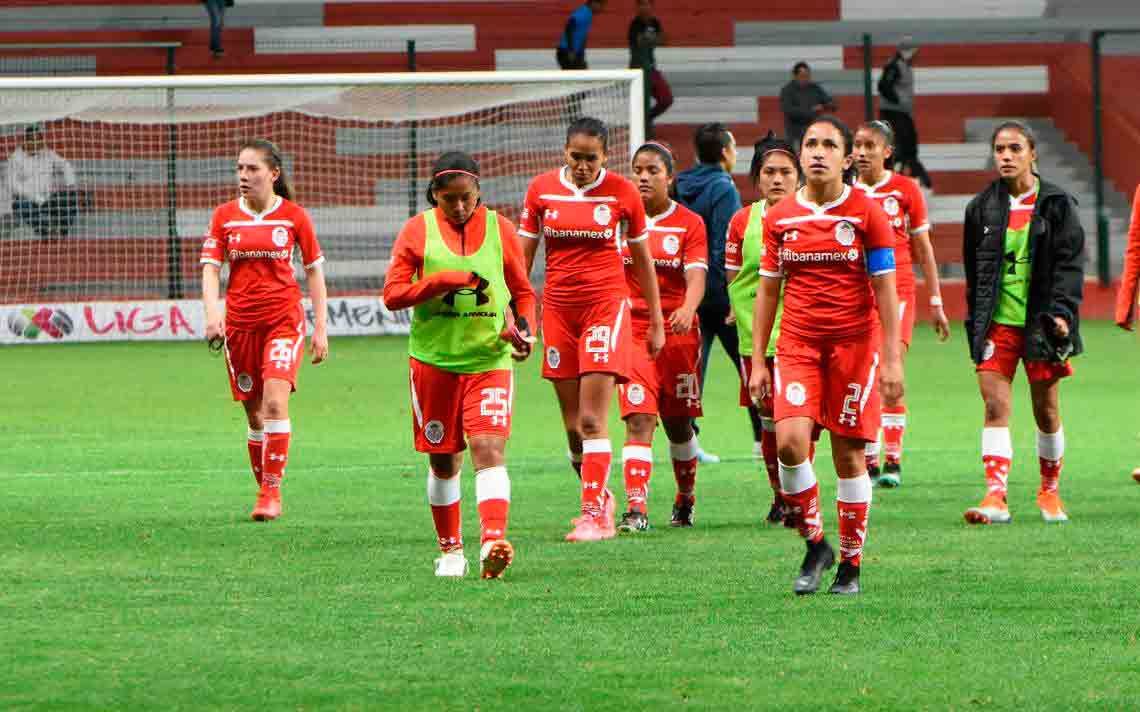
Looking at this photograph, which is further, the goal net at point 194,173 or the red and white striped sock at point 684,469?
the goal net at point 194,173

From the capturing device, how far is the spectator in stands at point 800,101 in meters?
29.1

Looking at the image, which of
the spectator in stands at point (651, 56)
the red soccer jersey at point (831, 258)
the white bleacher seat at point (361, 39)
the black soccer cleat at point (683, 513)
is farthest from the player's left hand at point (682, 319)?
the white bleacher seat at point (361, 39)

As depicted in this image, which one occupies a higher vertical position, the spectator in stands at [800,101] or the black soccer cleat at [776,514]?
the spectator in stands at [800,101]

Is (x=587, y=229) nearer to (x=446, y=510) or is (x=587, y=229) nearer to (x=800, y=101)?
(x=446, y=510)

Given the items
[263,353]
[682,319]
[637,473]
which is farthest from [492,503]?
[263,353]

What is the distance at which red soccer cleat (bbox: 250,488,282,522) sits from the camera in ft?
35.2

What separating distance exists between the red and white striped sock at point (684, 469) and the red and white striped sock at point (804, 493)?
2334 millimetres

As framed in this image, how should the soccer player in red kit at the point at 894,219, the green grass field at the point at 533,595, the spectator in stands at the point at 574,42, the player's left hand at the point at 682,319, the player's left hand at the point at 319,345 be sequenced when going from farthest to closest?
the spectator in stands at the point at 574,42 < the soccer player in red kit at the point at 894,219 < the player's left hand at the point at 319,345 < the player's left hand at the point at 682,319 < the green grass field at the point at 533,595

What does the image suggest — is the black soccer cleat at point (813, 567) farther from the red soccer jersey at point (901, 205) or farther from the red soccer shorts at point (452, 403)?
the red soccer jersey at point (901, 205)

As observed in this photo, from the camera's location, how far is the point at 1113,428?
1569 centimetres

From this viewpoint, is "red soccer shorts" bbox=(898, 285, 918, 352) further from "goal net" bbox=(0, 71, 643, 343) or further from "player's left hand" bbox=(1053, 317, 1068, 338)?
"goal net" bbox=(0, 71, 643, 343)

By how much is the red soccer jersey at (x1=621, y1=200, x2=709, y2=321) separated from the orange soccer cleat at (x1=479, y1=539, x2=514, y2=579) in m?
2.44

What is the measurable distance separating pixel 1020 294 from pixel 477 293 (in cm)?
339

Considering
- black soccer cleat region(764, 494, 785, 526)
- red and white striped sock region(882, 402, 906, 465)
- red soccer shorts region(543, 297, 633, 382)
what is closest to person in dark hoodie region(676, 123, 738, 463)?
red and white striped sock region(882, 402, 906, 465)
